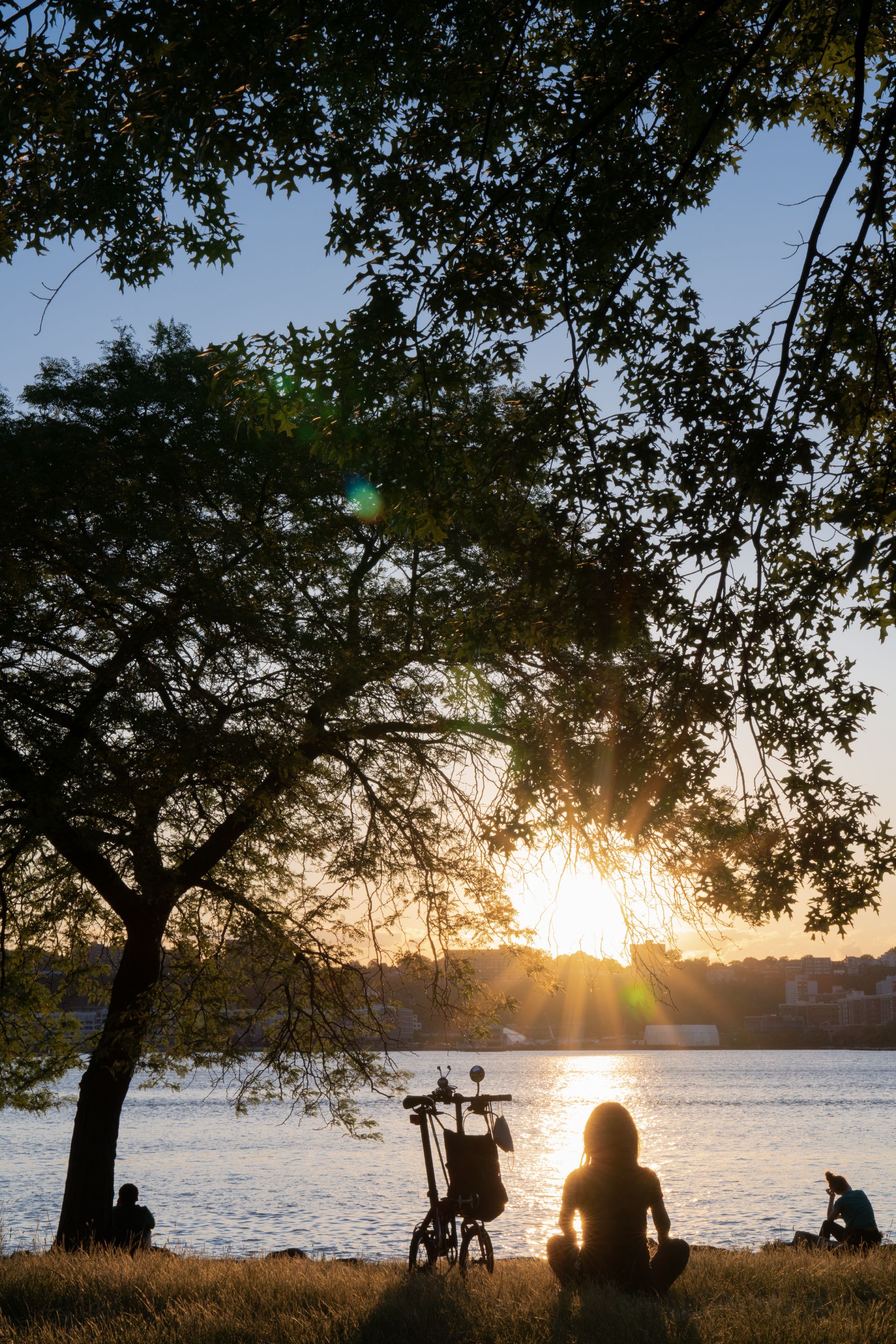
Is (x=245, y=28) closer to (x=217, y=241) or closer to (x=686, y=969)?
(x=217, y=241)

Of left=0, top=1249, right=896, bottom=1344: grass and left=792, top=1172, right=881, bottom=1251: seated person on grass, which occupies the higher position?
left=0, top=1249, right=896, bottom=1344: grass

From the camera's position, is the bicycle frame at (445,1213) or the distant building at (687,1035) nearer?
the bicycle frame at (445,1213)

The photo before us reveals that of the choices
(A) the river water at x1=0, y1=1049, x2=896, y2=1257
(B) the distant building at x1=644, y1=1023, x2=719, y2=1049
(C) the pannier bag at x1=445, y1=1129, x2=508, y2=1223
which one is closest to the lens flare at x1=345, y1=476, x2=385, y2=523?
(C) the pannier bag at x1=445, y1=1129, x2=508, y2=1223

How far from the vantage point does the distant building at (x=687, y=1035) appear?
194750 millimetres

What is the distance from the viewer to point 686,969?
405 inches

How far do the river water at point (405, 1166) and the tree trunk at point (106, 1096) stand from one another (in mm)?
2254

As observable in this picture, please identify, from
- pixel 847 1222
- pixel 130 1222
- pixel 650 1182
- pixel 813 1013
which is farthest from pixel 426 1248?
pixel 813 1013

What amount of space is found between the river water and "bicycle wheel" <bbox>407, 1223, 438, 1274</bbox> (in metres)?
1.81

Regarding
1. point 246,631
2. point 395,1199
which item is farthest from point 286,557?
point 395,1199

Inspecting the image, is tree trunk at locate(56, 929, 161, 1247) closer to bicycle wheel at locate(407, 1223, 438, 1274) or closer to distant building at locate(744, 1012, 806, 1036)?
bicycle wheel at locate(407, 1223, 438, 1274)

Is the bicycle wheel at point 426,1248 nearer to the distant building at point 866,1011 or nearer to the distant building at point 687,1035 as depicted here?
the distant building at point 866,1011

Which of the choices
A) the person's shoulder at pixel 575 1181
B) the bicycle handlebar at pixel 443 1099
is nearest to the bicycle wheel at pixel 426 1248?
the bicycle handlebar at pixel 443 1099

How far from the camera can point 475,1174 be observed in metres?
8.35

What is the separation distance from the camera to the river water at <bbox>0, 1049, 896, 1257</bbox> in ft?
96.4
